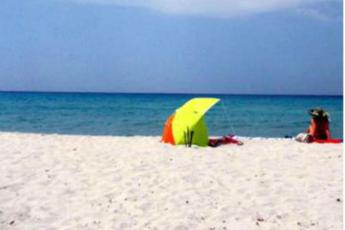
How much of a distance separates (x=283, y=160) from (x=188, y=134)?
2766mm

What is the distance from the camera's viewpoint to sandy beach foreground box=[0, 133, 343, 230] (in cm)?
597

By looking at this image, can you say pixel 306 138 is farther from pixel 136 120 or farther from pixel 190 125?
pixel 136 120

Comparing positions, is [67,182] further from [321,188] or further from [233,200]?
[321,188]

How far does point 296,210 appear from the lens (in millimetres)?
6398

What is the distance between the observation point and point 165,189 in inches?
283

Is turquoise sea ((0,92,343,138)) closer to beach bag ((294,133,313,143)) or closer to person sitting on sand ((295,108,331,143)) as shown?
person sitting on sand ((295,108,331,143))

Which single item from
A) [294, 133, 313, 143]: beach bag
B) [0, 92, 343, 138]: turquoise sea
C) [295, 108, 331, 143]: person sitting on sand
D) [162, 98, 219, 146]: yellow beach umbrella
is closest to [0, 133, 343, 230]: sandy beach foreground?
[162, 98, 219, 146]: yellow beach umbrella

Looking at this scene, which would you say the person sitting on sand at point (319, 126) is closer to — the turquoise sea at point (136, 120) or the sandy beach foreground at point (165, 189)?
the sandy beach foreground at point (165, 189)

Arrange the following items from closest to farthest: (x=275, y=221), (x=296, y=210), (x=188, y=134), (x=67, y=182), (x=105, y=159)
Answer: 1. (x=275, y=221)
2. (x=296, y=210)
3. (x=67, y=182)
4. (x=105, y=159)
5. (x=188, y=134)

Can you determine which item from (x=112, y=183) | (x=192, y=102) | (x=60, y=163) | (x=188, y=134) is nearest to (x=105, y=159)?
(x=60, y=163)

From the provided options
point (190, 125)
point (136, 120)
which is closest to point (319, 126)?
point (190, 125)

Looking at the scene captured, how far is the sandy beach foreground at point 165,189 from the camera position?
19.6 ft

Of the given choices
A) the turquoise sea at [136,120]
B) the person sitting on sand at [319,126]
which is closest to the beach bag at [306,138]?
the person sitting on sand at [319,126]

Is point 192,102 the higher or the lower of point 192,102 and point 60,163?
the higher
